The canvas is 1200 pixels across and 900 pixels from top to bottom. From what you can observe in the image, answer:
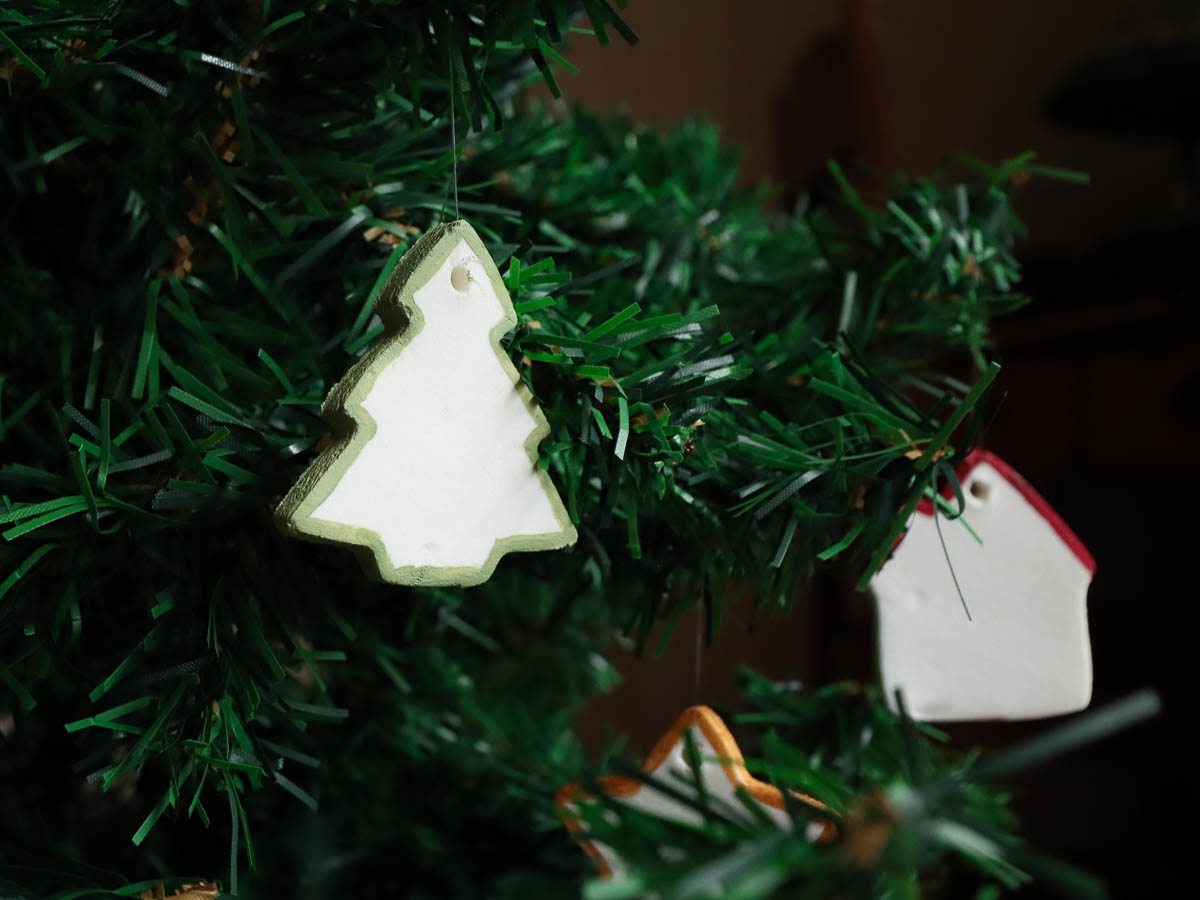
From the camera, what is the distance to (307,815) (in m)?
0.29

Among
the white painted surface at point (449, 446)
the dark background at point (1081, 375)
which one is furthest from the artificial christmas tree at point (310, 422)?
the dark background at point (1081, 375)

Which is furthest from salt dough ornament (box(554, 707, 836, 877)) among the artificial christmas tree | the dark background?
the dark background

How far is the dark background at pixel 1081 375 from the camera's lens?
0.63 metres

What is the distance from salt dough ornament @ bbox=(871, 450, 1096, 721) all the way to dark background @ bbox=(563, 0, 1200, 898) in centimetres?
29

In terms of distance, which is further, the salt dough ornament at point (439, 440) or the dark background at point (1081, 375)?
the dark background at point (1081, 375)

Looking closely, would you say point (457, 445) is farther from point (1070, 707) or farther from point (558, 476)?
point (1070, 707)

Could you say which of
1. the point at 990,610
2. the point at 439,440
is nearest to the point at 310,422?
the point at 439,440

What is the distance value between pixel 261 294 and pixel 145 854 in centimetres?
14

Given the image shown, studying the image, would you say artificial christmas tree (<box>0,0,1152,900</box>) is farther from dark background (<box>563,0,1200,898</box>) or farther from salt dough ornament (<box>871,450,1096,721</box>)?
dark background (<box>563,0,1200,898</box>)

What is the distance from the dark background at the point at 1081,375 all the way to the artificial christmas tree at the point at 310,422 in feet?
0.99

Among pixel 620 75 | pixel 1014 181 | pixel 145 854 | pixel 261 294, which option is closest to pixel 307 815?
pixel 145 854

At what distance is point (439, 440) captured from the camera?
0.65 feet

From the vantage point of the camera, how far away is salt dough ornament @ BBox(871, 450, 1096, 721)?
10.7 inches

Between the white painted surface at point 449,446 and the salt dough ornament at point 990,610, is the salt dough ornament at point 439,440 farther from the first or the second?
the salt dough ornament at point 990,610
